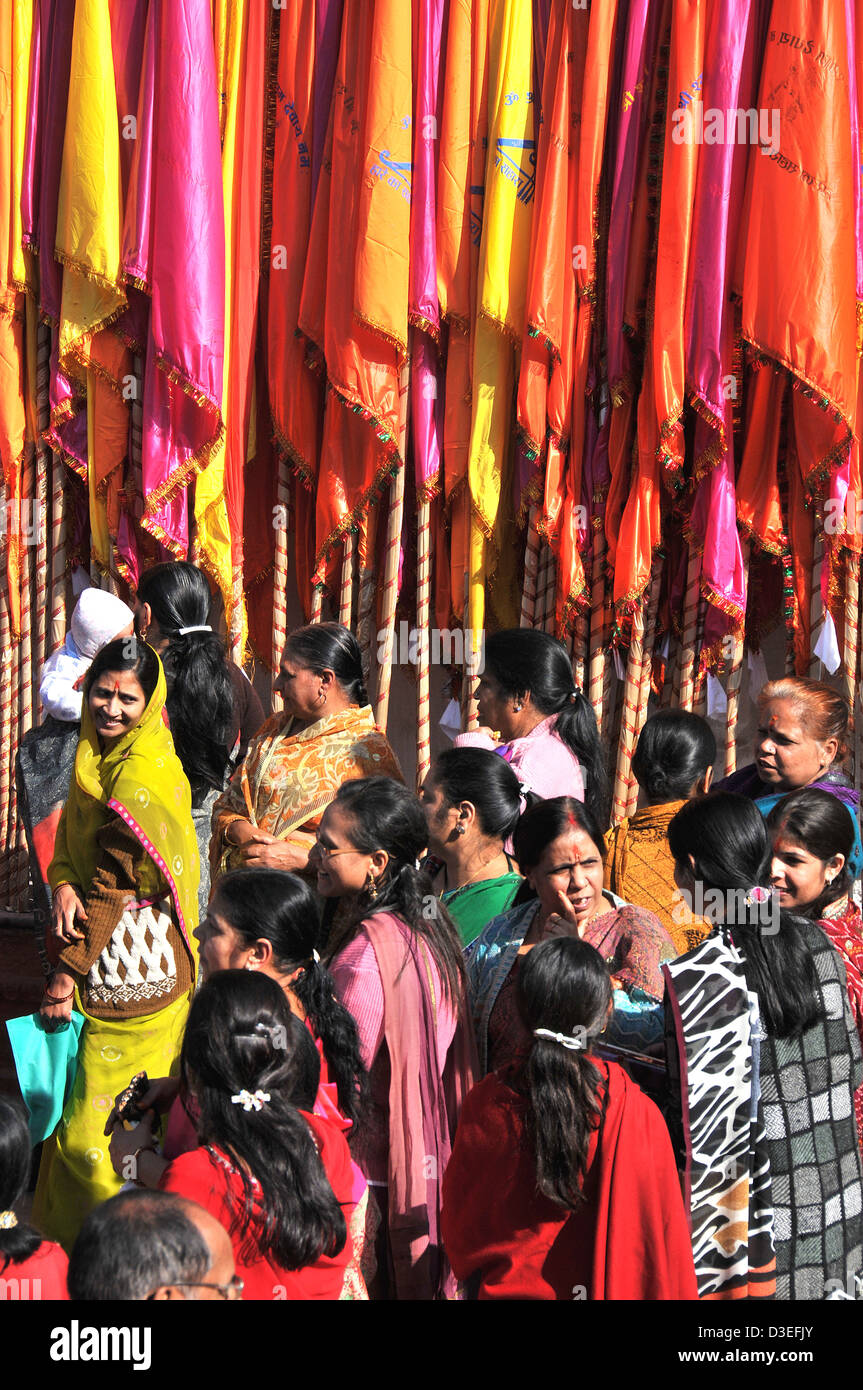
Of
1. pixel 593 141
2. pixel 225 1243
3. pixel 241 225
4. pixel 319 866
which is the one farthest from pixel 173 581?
pixel 225 1243

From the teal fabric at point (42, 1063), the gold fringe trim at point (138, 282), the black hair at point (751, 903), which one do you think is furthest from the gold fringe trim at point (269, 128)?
the black hair at point (751, 903)

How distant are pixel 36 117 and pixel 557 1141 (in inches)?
146

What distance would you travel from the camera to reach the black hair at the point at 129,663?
9.22ft

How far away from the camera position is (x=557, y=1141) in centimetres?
186

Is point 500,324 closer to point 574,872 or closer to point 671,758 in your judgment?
point 671,758

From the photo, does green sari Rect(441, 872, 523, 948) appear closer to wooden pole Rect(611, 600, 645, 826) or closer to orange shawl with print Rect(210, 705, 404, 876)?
orange shawl with print Rect(210, 705, 404, 876)

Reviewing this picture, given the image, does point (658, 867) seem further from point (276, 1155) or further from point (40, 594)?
point (40, 594)

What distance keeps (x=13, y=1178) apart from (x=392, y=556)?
2.74 metres

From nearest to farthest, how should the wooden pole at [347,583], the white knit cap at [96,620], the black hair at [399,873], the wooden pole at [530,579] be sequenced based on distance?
the black hair at [399,873]
the white knit cap at [96,620]
the wooden pole at [530,579]
the wooden pole at [347,583]

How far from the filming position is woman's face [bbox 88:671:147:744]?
281cm

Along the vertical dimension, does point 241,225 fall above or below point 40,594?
above

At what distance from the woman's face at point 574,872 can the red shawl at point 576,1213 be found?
0.51 metres

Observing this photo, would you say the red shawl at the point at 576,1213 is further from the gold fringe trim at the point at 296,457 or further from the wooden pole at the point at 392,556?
the gold fringe trim at the point at 296,457

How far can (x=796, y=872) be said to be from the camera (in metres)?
2.40
